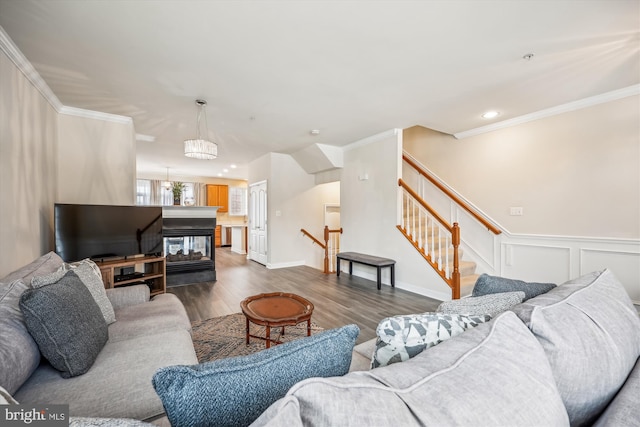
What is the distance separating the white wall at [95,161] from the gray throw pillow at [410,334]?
420 cm

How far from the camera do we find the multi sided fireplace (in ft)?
14.6

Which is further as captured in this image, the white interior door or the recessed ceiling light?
the white interior door

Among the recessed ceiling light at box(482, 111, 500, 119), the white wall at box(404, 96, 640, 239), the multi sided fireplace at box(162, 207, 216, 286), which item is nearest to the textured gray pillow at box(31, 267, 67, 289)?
the multi sided fireplace at box(162, 207, 216, 286)

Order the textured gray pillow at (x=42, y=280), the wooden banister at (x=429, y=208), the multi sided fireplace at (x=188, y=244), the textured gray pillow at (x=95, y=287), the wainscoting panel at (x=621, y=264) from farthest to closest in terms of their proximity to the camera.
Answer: the multi sided fireplace at (x=188, y=244) → the wooden banister at (x=429, y=208) → the wainscoting panel at (x=621, y=264) → the textured gray pillow at (x=95, y=287) → the textured gray pillow at (x=42, y=280)

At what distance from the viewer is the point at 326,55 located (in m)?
2.27

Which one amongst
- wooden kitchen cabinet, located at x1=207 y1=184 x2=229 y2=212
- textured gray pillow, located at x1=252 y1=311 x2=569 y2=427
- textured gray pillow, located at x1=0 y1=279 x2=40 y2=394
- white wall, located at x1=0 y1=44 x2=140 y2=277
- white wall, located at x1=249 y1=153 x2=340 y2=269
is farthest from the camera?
wooden kitchen cabinet, located at x1=207 y1=184 x2=229 y2=212

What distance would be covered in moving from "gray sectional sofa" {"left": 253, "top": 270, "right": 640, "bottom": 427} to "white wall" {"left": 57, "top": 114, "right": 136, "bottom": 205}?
425cm

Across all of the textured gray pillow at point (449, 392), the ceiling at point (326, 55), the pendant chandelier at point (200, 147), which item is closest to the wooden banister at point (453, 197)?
the ceiling at point (326, 55)

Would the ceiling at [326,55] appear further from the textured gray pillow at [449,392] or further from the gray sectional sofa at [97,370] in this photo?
the textured gray pillow at [449,392]

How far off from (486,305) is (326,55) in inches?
85.4

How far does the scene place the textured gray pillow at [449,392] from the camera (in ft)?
1.40

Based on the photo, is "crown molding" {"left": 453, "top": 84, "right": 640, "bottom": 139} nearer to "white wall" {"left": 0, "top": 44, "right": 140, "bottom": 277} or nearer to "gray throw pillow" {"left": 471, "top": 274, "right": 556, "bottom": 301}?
"gray throw pillow" {"left": 471, "top": 274, "right": 556, "bottom": 301}

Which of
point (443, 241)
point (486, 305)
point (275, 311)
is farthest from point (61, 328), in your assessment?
point (443, 241)

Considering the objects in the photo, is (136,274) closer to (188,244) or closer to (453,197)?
(188,244)
